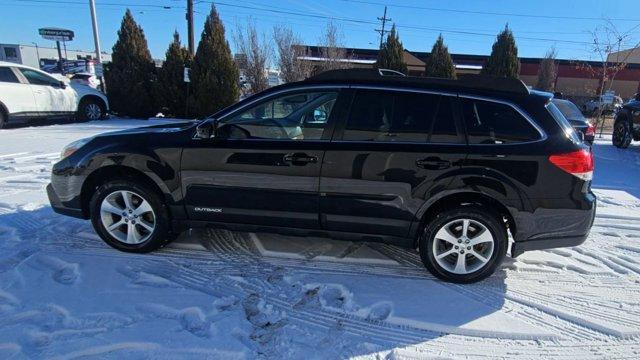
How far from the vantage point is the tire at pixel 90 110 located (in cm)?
1374

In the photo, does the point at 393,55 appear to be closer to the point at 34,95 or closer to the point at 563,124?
the point at 34,95

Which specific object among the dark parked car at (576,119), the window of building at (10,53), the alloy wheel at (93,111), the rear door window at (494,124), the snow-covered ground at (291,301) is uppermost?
the window of building at (10,53)

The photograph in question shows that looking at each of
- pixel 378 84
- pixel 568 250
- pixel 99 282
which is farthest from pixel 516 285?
pixel 99 282

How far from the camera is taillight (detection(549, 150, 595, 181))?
3.33 meters

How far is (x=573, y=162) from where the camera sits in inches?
131

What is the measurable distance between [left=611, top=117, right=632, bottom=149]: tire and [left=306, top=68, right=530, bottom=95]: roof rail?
1110 cm

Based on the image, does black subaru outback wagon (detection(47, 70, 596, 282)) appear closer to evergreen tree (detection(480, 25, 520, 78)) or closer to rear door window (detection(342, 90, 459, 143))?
rear door window (detection(342, 90, 459, 143))

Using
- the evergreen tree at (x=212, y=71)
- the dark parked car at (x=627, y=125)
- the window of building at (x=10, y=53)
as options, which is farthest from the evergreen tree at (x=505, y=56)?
the window of building at (x=10, y=53)

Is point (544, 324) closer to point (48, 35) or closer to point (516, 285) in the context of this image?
point (516, 285)

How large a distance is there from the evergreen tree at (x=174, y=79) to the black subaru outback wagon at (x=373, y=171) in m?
Result: 12.9

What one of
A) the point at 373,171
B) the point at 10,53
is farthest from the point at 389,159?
the point at 10,53

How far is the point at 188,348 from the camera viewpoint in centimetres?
270

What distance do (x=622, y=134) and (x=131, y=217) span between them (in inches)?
533

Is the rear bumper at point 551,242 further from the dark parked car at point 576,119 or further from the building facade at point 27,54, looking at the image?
the building facade at point 27,54
